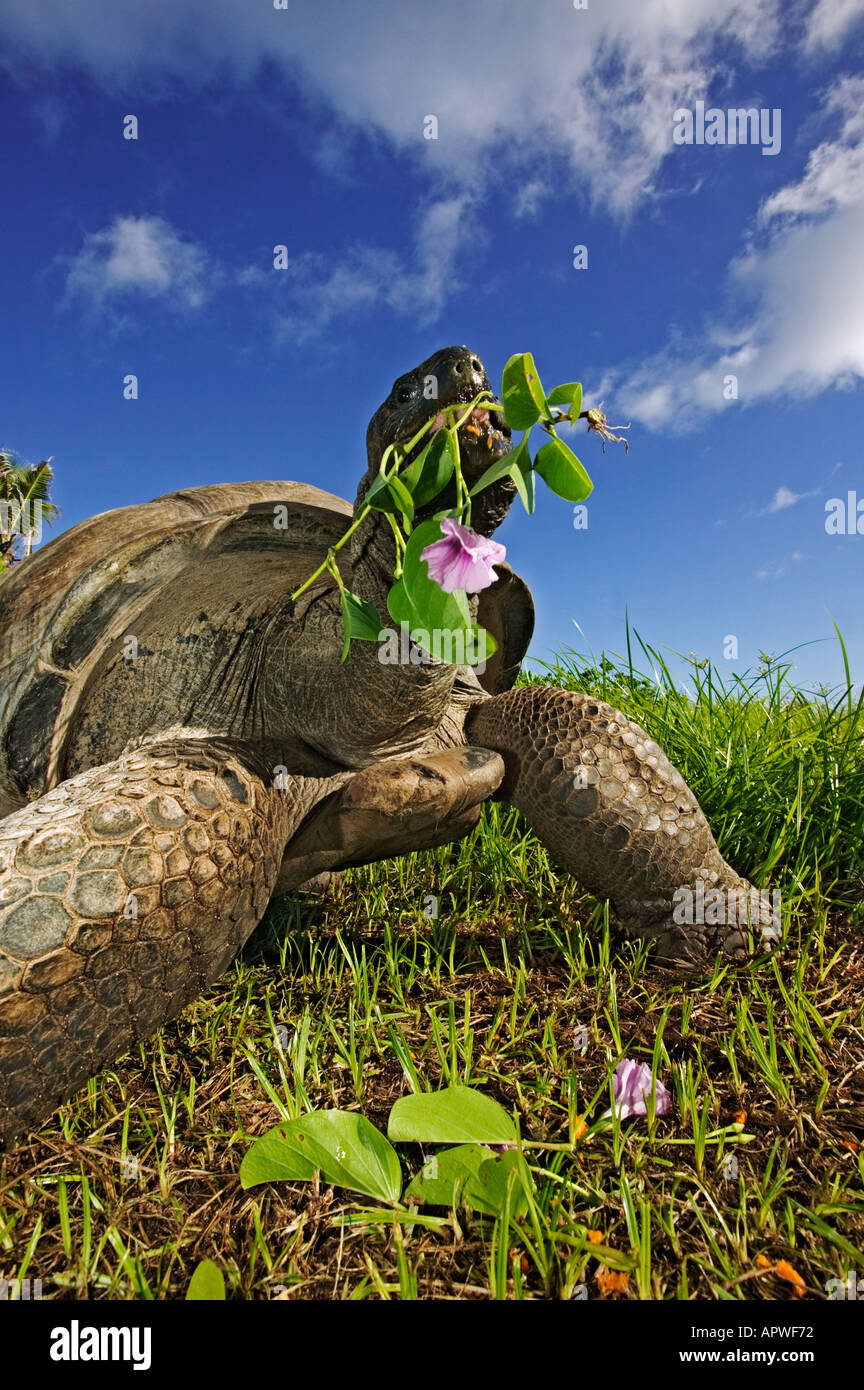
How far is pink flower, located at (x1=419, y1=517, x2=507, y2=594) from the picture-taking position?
4.31 ft

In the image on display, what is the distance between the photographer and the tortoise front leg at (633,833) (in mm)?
2658

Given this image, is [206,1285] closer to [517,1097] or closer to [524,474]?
[517,1097]

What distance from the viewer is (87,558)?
321cm

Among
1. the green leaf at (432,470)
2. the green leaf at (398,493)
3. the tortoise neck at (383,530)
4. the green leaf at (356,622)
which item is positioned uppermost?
the tortoise neck at (383,530)

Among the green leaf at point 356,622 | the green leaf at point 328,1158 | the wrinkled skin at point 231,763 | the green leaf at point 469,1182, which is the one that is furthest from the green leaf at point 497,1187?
the green leaf at point 356,622

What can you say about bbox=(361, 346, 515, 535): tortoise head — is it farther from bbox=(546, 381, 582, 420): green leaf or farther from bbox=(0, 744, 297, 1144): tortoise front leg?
bbox=(0, 744, 297, 1144): tortoise front leg

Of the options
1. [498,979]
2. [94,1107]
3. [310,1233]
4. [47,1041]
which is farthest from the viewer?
[498,979]

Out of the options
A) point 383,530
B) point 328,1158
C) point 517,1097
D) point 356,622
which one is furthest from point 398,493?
point 517,1097

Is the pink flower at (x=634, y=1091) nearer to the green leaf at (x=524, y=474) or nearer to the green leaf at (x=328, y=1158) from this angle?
the green leaf at (x=328, y=1158)

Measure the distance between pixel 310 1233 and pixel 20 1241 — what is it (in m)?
0.62

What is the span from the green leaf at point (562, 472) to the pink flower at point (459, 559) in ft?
0.50

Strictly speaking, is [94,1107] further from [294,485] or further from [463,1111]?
[294,485]

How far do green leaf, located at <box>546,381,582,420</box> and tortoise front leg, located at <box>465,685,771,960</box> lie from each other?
1.58 m

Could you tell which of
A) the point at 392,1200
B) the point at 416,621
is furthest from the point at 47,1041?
the point at 416,621
